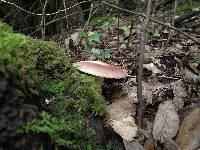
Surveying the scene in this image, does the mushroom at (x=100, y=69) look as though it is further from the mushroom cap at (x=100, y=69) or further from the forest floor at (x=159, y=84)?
the forest floor at (x=159, y=84)

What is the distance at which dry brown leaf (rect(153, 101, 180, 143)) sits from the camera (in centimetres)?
235

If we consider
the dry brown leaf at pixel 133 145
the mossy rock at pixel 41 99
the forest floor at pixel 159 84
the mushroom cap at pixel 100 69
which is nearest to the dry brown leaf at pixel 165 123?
the forest floor at pixel 159 84

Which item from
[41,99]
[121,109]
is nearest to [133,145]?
[121,109]

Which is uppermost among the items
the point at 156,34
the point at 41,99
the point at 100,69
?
the point at 41,99

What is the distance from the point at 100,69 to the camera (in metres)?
2.50

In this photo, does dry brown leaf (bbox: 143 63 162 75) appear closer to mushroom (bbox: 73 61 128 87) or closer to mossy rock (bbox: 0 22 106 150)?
mushroom (bbox: 73 61 128 87)

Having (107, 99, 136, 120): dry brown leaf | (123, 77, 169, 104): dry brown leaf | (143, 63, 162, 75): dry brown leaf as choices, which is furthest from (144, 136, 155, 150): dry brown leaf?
(143, 63, 162, 75): dry brown leaf

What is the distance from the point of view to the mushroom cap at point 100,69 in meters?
2.42

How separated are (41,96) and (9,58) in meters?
0.25

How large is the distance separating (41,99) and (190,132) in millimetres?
1116

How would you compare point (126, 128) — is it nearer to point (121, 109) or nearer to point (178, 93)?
point (121, 109)

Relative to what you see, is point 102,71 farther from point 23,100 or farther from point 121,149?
point 23,100

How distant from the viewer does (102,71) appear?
249 centimetres

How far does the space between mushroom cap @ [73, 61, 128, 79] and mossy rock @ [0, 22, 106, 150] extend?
50 cm
